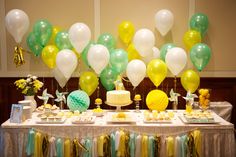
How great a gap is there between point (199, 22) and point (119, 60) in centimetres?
130

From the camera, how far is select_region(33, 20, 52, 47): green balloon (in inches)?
187

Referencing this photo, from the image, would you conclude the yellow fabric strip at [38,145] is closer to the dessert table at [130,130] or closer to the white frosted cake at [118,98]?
the dessert table at [130,130]

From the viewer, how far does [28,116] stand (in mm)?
4125

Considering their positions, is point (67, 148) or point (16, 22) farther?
point (16, 22)

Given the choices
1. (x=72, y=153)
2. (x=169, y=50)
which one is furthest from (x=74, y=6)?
(x=72, y=153)

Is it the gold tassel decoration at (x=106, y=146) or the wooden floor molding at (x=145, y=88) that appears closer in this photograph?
the gold tassel decoration at (x=106, y=146)

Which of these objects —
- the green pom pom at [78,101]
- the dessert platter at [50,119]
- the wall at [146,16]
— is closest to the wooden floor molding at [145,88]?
the wall at [146,16]

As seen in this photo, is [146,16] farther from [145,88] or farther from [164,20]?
[145,88]

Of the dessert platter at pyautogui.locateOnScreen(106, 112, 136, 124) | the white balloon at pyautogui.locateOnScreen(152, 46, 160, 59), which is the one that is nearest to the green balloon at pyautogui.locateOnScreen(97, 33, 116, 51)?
the white balloon at pyautogui.locateOnScreen(152, 46, 160, 59)

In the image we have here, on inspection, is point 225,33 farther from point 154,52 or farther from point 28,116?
point 28,116

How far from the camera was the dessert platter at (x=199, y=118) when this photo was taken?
390cm

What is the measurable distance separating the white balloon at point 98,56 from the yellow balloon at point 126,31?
575mm

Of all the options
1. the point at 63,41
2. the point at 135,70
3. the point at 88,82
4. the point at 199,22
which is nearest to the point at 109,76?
the point at 88,82

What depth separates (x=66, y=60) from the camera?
14.5 ft
